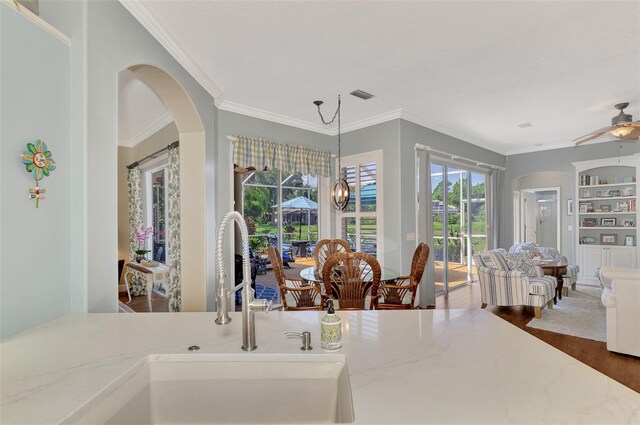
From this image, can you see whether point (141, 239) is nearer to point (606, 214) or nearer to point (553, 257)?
point (553, 257)

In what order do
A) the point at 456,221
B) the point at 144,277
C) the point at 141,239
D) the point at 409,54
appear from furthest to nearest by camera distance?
the point at 456,221
the point at 141,239
the point at 144,277
the point at 409,54

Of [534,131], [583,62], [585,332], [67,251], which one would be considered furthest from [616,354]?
[67,251]

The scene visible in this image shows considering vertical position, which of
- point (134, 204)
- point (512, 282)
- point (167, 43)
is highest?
point (167, 43)

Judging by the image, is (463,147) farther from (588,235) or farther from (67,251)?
(67,251)

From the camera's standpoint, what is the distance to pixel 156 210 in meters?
5.77

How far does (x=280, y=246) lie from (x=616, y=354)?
3.94 meters

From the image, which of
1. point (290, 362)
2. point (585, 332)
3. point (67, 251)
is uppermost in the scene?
point (67, 251)

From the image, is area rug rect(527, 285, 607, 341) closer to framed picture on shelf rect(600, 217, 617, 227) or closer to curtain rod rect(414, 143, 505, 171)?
framed picture on shelf rect(600, 217, 617, 227)

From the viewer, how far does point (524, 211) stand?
731cm

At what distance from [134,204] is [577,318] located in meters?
6.98

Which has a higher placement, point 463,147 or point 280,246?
point 463,147

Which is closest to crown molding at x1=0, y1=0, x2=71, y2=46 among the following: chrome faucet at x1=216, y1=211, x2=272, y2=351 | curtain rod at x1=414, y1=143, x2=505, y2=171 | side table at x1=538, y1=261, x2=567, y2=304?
chrome faucet at x1=216, y1=211, x2=272, y2=351

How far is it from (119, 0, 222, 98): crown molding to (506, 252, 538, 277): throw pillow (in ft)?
14.6

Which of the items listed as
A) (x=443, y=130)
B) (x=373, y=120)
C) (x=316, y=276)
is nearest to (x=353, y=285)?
(x=316, y=276)
